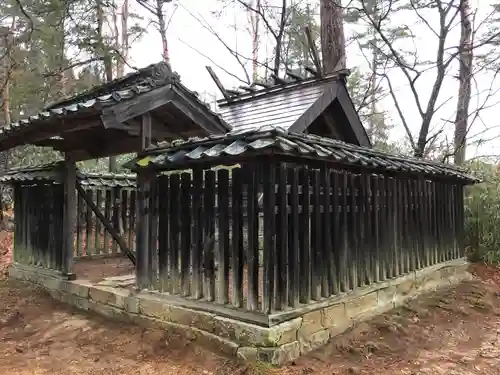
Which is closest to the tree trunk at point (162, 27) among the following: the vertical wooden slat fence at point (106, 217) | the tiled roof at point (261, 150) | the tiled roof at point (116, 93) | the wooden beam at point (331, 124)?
the vertical wooden slat fence at point (106, 217)

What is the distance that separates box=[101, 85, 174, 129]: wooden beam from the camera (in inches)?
179

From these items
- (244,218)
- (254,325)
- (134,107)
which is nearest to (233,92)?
(134,107)

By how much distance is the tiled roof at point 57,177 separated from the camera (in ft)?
22.0

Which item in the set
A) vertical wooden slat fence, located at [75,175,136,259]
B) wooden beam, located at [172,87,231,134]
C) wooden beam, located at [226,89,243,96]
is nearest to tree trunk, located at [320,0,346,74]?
wooden beam, located at [226,89,243,96]

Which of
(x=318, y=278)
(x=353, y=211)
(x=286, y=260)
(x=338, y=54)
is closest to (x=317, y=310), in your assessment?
(x=318, y=278)

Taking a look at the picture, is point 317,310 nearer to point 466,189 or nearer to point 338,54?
point 338,54

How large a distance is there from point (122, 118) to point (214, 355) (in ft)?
9.02

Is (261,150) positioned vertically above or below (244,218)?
above

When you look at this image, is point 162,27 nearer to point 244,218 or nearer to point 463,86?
point 463,86

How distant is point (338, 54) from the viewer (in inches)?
365

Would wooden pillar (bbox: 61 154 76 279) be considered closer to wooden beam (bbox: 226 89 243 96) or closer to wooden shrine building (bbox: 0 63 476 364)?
wooden shrine building (bbox: 0 63 476 364)

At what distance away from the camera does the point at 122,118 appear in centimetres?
469

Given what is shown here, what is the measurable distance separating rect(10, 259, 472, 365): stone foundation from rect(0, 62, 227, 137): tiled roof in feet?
7.56

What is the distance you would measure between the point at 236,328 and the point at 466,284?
18.7 feet
